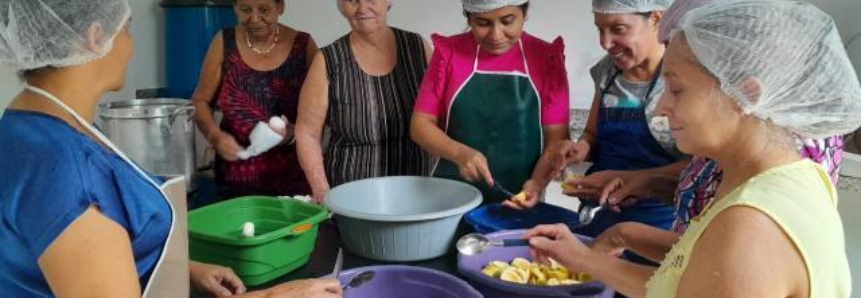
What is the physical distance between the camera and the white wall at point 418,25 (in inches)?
121

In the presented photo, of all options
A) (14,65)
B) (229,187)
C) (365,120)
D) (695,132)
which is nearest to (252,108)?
(229,187)

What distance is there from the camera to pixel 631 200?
1.55 m

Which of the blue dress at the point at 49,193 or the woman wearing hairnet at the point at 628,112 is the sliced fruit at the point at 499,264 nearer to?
the woman wearing hairnet at the point at 628,112

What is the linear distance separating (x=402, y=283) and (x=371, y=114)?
0.81 m

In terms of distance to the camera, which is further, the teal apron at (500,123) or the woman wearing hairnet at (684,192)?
the teal apron at (500,123)

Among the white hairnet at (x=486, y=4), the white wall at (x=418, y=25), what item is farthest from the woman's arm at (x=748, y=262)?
the white wall at (x=418, y=25)

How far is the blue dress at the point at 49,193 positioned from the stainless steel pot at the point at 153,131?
103 centimetres

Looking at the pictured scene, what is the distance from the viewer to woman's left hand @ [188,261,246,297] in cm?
120

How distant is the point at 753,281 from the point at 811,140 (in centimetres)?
37

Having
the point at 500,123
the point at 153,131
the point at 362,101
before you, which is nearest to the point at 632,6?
the point at 500,123

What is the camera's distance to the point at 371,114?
1955mm

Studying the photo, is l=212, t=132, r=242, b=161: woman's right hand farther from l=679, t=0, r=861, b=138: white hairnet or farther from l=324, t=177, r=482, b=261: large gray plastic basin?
l=679, t=0, r=861, b=138: white hairnet

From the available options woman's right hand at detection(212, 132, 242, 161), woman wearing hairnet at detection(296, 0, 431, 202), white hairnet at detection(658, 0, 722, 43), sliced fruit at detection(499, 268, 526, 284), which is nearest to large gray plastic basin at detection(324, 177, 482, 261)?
sliced fruit at detection(499, 268, 526, 284)

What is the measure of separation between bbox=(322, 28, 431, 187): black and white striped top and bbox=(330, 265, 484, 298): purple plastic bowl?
748 millimetres
